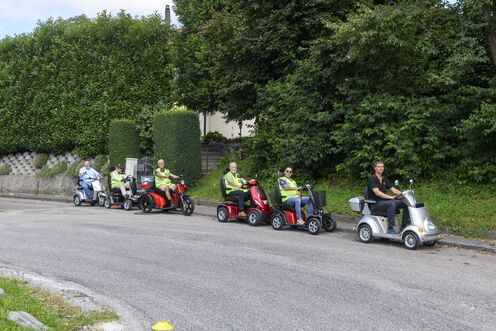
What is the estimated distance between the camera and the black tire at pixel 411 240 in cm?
981

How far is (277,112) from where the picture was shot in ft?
58.9

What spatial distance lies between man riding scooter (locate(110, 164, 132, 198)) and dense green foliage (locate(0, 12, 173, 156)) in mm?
5789

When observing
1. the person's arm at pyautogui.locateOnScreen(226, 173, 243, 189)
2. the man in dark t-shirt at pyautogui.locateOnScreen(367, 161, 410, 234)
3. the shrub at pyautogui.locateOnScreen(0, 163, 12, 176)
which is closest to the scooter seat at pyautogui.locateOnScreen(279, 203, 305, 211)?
the person's arm at pyautogui.locateOnScreen(226, 173, 243, 189)

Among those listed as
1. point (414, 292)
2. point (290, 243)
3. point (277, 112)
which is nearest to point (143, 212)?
point (277, 112)

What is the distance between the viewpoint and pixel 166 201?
53.2ft

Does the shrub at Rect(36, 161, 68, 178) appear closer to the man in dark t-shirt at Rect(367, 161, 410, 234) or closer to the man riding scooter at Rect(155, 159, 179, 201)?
the man riding scooter at Rect(155, 159, 179, 201)

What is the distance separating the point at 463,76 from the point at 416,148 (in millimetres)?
2319

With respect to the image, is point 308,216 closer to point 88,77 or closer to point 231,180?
point 231,180

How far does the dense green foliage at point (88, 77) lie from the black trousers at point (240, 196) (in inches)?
458

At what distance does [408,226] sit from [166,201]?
26.9ft

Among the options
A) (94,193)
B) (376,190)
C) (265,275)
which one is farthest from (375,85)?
(94,193)

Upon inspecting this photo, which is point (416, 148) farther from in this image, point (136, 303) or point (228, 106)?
point (136, 303)

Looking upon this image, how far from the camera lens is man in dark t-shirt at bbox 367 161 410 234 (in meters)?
10.3

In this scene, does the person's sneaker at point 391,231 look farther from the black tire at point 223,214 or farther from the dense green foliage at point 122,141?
the dense green foliage at point 122,141
